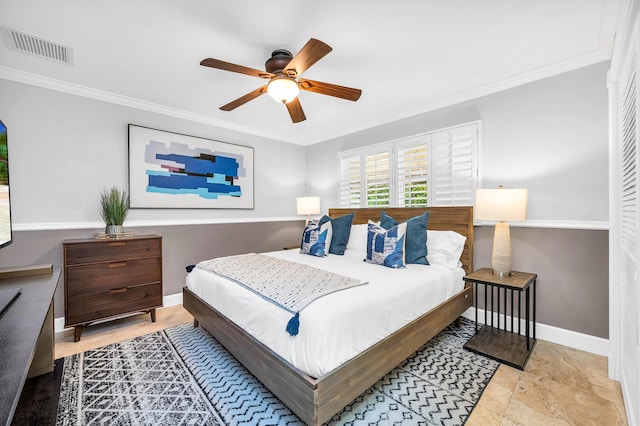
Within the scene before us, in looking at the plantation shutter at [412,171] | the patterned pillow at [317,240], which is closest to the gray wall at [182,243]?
the patterned pillow at [317,240]

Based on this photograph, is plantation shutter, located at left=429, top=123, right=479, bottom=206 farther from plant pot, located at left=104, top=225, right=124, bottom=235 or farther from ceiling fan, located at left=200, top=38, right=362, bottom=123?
plant pot, located at left=104, top=225, right=124, bottom=235

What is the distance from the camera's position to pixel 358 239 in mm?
3359

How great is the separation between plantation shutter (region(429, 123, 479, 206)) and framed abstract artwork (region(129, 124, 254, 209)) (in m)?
2.58

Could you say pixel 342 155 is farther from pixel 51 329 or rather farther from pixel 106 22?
pixel 51 329

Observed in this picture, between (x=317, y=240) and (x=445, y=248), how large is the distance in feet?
4.42

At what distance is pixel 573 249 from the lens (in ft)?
7.98

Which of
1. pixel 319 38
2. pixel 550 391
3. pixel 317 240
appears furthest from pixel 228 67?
pixel 550 391

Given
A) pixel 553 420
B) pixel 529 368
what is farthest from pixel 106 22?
pixel 529 368

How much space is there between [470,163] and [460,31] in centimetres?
138

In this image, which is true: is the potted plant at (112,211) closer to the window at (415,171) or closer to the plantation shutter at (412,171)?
the window at (415,171)

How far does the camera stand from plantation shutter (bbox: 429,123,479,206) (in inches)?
118

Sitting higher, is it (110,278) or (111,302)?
(110,278)

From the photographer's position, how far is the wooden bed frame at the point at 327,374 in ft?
4.60

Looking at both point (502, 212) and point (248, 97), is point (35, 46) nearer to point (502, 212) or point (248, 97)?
point (248, 97)
